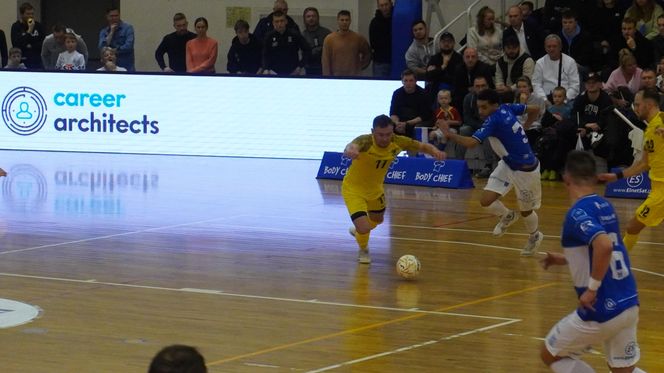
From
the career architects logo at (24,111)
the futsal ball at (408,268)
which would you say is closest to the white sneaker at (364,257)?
the futsal ball at (408,268)

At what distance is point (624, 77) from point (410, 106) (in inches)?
149

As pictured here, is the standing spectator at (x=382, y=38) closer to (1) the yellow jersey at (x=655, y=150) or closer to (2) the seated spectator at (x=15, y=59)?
(2) the seated spectator at (x=15, y=59)

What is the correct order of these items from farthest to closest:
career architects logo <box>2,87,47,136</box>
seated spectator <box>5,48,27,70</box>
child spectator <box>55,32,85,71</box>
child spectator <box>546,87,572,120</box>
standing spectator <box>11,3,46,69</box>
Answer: standing spectator <box>11,3,46,69</box>, seated spectator <box>5,48,27,70</box>, child spectator <box>55,32,85,71</box>, career architects logo <box>2,87,47,136</box>, child spectator <box>546,87,572,120</box>

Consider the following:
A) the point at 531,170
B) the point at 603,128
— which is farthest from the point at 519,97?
the point at 531,170

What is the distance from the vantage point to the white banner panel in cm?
2509

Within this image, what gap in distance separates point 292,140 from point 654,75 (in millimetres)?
7579

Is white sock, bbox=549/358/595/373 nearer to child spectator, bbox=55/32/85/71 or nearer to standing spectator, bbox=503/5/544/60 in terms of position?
standing spectator, bbox=503/5/544/60

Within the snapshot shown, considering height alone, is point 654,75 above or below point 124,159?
above

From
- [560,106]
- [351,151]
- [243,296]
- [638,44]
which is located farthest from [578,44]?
[243,296]

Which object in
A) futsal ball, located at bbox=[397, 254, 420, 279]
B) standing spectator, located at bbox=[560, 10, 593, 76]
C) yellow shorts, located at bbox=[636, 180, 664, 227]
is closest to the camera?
futsal ball, located at bbox=[397, 254, 420, 279]

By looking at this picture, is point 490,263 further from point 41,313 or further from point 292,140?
point 292,140

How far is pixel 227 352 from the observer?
31.6 feet

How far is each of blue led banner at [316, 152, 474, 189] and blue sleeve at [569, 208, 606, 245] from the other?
→ 46.3 ft

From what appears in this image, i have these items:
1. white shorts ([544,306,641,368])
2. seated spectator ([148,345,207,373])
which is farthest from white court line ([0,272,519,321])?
seated spectator ([148,345,207,373])
